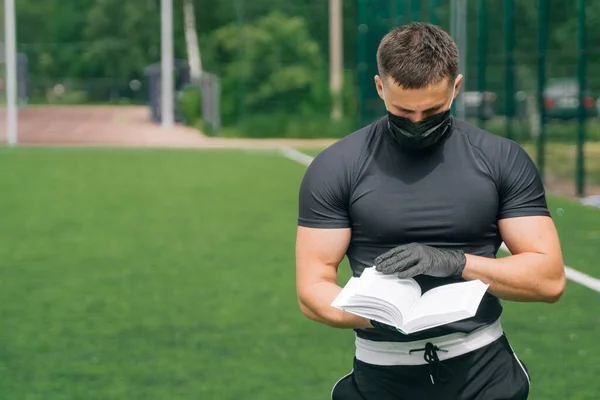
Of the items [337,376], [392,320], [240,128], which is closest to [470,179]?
[392,320]

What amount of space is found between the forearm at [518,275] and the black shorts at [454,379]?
27 cm

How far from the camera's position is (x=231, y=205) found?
60.4ft

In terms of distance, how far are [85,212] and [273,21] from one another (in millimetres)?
21792

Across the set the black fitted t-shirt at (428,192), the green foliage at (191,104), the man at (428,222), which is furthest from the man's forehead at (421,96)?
the green foliage at (191,104)

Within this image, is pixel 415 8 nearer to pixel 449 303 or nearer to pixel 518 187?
pixel 518 187

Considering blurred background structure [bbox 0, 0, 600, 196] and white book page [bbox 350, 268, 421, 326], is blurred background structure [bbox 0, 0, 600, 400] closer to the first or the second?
blurred background structure [bbox 0, 0, 600, 196]

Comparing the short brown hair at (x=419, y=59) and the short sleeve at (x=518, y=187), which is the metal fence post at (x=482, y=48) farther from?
the short brown hair at (x=419, y=59)

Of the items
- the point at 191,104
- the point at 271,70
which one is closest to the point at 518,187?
the point at 271,70

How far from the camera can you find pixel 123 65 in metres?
61.1

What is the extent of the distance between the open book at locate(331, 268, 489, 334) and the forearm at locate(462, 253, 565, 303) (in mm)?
91

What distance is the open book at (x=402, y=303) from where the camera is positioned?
3.59 metres

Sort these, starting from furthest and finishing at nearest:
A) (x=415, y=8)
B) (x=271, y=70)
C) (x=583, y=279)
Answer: (x=271, y=70), (x=415, y=8), (x=583, y=279)

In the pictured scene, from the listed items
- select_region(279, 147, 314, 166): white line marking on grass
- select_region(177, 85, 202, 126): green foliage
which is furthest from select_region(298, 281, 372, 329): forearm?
select_region(177, 85, 202, 126): green foliage

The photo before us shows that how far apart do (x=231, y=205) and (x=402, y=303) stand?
14.8 meters
